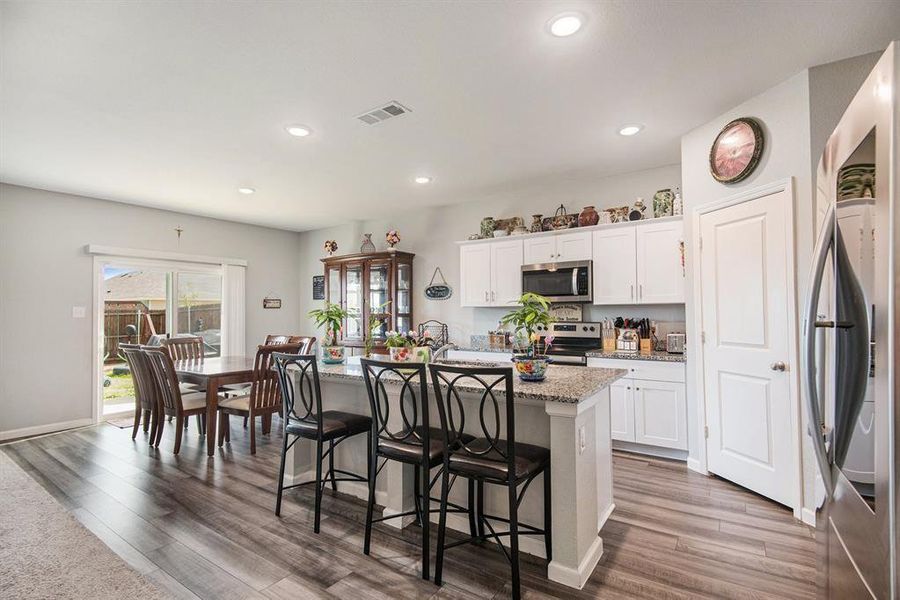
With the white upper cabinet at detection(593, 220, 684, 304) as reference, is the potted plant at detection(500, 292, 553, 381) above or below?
below

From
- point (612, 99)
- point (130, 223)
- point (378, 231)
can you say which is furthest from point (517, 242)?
point (130, 223)

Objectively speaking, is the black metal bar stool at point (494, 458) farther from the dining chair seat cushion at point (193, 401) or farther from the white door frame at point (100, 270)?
the white door frame at point (100, 270)

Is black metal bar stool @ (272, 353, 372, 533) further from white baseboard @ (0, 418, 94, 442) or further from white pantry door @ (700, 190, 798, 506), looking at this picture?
white baseboard @ (0, 418, 94, 442)

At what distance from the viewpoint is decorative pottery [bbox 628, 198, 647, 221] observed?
13.8 ft

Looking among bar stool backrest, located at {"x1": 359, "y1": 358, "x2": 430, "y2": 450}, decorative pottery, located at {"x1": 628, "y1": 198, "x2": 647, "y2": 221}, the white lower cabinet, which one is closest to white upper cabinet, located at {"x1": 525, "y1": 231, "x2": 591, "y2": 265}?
decorative pottery, located at {"x1": 628, "y1": 198, "x2": 647, "y2": 221}

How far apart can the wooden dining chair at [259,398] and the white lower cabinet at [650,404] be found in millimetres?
3015

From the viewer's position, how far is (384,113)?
3.06m

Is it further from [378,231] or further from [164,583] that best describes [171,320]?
[164,583]

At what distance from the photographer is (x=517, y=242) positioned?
487cm

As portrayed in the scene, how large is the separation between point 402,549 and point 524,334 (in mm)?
1333

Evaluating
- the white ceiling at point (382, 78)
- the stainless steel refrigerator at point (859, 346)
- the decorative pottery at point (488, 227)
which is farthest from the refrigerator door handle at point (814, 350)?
the decorative pottery at point (488, 227)

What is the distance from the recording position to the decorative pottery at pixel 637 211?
4191mm

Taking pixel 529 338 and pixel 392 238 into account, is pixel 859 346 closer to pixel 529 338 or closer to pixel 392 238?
pixel 529 338

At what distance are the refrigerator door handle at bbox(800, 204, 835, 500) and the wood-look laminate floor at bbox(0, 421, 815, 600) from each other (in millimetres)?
1161
